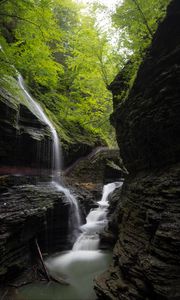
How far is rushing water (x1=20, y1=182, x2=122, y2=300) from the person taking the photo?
21.7ft

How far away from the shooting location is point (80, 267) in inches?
332

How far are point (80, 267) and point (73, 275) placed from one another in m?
0.63

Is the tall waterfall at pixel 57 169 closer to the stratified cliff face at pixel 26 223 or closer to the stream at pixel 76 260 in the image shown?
the stream at pixel 76 260

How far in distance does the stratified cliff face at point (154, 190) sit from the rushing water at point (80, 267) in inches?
44.0

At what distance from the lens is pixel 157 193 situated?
21.0 ft

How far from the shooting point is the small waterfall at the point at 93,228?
1033 cm

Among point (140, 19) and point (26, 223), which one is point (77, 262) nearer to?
point (26, 223)

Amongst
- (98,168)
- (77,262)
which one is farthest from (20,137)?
(98,168)

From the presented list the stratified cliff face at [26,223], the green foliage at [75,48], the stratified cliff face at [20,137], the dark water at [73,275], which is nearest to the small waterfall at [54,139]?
the stratified cliff face at [20,137]

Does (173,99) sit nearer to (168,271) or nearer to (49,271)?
(168,271)

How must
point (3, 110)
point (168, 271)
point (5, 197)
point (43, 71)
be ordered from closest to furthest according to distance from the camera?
point (168, 271), point (5, 197), point (43, 71), point (3, 110)

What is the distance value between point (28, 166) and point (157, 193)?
27.0 feet

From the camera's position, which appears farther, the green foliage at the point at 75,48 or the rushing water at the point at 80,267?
the green foliage at the point at 75,48

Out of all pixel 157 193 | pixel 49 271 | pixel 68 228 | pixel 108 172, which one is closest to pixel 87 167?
pixel 108 172
